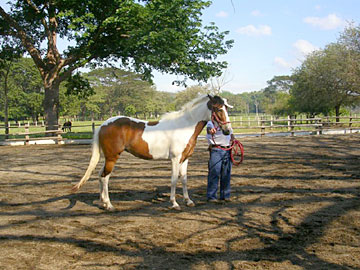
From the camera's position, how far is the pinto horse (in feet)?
18.7

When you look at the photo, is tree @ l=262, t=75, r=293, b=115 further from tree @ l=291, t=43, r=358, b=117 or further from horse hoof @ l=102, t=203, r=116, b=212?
horse hoof @ l=102, t=203, r=116, b=212

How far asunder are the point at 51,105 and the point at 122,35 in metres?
6.66

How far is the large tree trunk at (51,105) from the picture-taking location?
20734 millimetres

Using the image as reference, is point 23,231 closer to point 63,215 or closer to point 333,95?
point 63,215

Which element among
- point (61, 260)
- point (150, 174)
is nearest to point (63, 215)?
point (61, 260)

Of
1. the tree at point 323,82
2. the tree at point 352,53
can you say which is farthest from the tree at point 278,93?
the tree at point 352,53

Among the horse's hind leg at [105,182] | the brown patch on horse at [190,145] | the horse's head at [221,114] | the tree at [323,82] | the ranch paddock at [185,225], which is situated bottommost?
the ranch paddock at [185,225]

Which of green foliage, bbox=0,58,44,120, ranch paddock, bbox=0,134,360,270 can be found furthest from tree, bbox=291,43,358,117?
green foliage, bbox=0,58,44,120

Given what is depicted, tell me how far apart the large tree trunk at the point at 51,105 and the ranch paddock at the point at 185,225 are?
13502mm

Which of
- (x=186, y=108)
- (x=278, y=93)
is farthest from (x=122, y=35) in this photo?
(x=278, y=93)

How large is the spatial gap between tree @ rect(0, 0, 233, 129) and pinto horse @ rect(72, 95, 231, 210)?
12208 mm

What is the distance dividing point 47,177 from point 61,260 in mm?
5743

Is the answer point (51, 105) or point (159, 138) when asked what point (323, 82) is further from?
point (159, 138)

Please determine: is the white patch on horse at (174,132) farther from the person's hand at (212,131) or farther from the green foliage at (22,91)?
the green foliage at (22,91)
